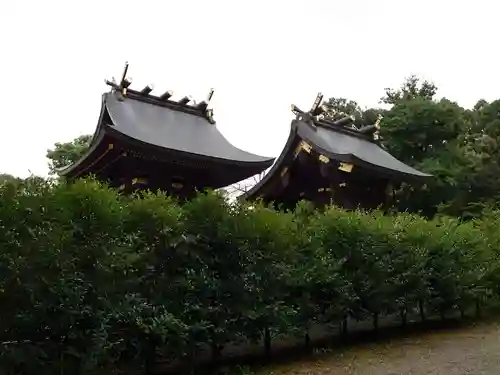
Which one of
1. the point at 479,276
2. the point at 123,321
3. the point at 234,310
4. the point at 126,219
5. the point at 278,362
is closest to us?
the point at 123,321

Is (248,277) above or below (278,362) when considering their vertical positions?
above

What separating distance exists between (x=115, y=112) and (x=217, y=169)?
3.45m

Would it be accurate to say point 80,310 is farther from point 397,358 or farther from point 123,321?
point 397,358

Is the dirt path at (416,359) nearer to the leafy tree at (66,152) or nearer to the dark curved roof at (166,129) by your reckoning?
the dark curved roof at (166,129)

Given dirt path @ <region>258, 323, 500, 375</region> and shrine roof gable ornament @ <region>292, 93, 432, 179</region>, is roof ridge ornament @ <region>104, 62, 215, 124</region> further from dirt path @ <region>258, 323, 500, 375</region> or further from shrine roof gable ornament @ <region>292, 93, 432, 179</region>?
dirt path @ <region>258, 323, 500, 375</region>

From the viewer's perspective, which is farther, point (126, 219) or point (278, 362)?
point (278, 362)

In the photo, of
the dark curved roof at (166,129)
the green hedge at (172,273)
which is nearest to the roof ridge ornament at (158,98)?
the dark curved roof at (166,129)

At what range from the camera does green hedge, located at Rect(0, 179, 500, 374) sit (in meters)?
5.20

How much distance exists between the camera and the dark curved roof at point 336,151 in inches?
510

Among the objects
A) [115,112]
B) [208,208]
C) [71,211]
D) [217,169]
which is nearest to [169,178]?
[217,169]

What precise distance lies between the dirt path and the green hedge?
60 cm

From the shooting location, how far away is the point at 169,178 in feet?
43.8

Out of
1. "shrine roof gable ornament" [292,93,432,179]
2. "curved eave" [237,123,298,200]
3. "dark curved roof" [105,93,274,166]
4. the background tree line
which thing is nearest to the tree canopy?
the background tree line

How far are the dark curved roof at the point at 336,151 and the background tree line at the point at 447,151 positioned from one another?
16.5 ft
